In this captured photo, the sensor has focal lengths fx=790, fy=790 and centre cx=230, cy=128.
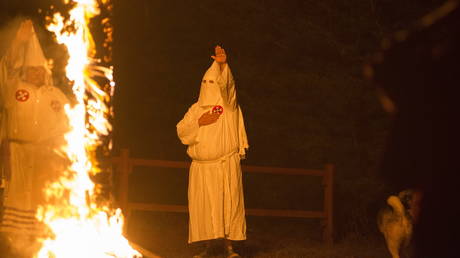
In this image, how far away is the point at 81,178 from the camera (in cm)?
912

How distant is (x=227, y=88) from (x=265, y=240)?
433cm

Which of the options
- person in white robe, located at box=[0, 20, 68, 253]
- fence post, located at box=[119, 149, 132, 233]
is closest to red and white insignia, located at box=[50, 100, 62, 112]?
person in white robe, located at box=[0, 20, 68, 253]

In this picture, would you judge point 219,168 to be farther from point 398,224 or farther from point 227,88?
point 398,224

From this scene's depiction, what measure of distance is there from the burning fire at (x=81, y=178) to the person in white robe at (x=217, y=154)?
1.34 m

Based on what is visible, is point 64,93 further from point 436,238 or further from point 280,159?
point 280,159

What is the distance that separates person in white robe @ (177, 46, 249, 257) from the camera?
1045cm

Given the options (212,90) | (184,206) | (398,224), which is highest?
(212,90)

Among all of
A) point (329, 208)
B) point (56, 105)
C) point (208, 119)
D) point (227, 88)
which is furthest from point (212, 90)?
point (329, 208)

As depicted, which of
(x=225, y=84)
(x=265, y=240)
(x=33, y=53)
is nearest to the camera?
(x=33, y=53)

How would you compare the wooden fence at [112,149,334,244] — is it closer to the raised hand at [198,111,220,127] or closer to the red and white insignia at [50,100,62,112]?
the raised hand at [198,111,220,127]

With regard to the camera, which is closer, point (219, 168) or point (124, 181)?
point (219, 168)

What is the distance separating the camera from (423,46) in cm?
380

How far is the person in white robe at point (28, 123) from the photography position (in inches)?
382

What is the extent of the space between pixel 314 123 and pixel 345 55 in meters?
1.68
